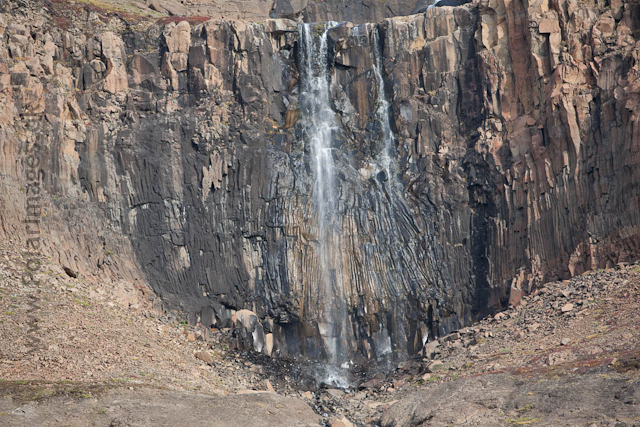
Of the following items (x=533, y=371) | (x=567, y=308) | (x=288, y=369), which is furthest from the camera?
(x=288, y=369)

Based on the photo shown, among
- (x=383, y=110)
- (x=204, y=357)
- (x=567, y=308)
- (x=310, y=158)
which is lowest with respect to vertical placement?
(x=204, y=357)

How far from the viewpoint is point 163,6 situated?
167 feet

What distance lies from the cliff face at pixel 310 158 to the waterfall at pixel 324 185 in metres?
0.26

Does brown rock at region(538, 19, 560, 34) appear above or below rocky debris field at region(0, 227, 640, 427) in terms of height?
above

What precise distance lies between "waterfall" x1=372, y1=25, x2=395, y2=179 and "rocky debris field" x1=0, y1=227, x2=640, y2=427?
1277 centimetres

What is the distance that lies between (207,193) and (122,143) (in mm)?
5625

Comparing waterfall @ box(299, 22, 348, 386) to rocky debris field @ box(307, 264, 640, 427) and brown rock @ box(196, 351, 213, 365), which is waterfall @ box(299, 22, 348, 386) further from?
brown rock @ box(196, 351, 213, 365)

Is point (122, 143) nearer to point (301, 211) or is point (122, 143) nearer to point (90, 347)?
point (301, 211)

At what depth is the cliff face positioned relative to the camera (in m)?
37.2

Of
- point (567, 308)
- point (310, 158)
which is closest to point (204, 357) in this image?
point (310, 158)

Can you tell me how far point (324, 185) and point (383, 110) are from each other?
6175mm

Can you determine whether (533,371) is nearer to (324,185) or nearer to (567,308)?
(567,308)

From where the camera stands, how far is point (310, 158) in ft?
144

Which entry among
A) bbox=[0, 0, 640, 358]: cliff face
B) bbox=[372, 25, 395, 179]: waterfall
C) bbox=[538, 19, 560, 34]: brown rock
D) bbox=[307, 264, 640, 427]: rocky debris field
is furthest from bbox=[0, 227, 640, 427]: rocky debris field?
bbox=[538, 19, 560, 34]: brown rock
